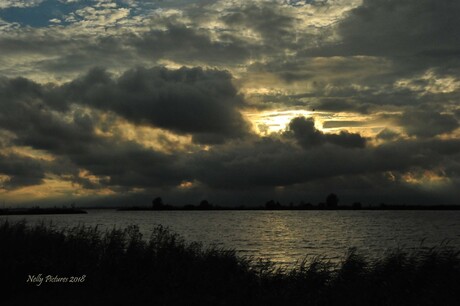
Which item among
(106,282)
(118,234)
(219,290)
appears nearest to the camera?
(219,290)

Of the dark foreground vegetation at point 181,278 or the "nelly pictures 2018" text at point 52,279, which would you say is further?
the "nelly pictures 2018" text at point 52,279

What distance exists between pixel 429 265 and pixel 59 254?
847 inches

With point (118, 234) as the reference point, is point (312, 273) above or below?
below

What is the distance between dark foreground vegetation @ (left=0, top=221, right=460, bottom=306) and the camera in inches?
785

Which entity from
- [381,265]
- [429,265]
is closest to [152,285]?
[381,265]

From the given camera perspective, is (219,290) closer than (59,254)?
Yes

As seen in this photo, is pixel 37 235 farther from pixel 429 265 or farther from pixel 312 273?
pixel 429 265

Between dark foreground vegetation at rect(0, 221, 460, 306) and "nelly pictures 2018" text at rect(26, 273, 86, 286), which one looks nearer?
dark foreground vegetation at rect(0, 221, 460, 306)

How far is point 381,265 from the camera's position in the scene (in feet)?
80.3

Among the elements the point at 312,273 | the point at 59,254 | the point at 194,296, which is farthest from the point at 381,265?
the point at 59,254

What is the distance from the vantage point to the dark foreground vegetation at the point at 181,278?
19.9 metres

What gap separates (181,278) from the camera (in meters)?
22.9

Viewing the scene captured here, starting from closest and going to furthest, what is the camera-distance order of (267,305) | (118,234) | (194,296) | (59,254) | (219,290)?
(267,305), (194,296), (219,290), (59,254), (118,234)

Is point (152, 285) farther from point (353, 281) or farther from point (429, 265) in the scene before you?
point (429, 265)
